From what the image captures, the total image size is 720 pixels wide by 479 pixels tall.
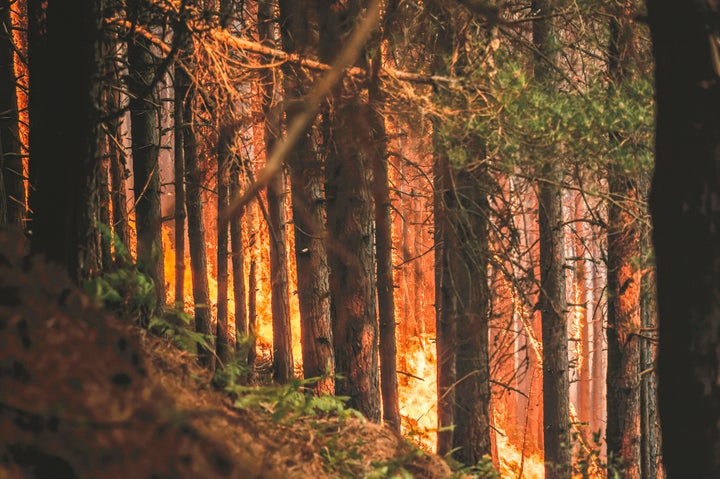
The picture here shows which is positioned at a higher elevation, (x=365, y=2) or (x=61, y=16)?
(x=365, y=2)

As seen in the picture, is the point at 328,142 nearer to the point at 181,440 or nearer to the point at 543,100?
the point at 543,100

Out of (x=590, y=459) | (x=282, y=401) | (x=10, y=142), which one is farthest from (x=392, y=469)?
(x=10, y=142)

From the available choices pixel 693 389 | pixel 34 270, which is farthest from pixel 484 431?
pixel 34 270

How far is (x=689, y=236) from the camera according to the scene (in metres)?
4.48

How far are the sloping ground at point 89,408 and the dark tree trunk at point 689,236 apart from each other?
2209 millimetres

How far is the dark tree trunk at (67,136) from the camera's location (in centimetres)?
452

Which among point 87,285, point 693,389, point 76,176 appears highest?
point 76,176

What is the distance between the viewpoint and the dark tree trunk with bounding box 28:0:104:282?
14.8 ft

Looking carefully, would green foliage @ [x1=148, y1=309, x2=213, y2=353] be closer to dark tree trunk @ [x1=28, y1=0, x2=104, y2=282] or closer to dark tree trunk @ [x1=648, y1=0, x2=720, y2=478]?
dark tree trunk @ [x1=28, y1=0, x2=104, y2=282]

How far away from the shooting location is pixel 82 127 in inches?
180

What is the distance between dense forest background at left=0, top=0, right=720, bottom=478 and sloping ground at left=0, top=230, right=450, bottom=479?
85 cm

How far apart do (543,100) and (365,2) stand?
2.16 meters

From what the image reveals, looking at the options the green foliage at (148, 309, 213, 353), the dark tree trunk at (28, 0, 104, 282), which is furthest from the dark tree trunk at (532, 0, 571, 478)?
the dark tree trunk at (28, 0, 104, 282)

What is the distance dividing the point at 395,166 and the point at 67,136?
6.43 metres
